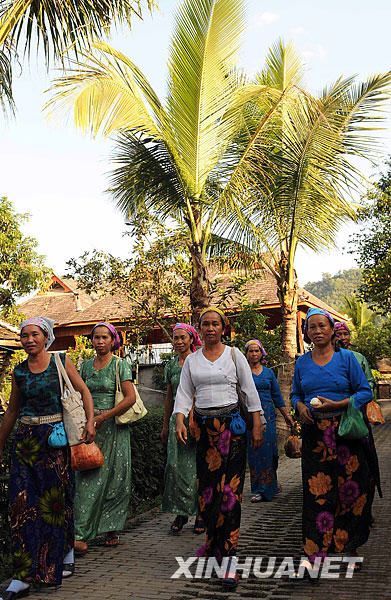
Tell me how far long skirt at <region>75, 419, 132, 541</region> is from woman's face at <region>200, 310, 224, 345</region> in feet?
4.62

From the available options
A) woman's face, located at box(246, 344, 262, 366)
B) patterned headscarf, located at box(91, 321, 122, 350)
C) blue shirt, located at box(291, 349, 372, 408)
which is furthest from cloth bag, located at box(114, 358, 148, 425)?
woman's face, located at box(246, 344, 262, 366)

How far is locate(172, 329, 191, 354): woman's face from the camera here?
7.01 m

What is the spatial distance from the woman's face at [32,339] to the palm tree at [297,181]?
7027mm

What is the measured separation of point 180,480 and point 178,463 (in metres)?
0.16

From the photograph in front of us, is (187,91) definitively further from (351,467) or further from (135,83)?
(351,467)

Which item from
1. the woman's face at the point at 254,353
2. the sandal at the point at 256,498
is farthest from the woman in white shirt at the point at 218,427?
the woman's face at the point at 254,353

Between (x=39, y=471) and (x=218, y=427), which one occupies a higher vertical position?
(x=218, y=427)

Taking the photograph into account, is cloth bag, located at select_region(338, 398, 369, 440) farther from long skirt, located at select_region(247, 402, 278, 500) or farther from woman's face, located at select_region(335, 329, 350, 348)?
long skirt, located at select_region(247, 402, 278, 500)

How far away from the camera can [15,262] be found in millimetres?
27000

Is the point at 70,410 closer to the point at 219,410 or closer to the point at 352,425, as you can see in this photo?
the point at 219,410

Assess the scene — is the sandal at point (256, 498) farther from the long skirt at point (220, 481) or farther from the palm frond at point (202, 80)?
the palm frond at point (202, 80)

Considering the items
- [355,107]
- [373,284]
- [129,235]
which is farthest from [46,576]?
[373,284]

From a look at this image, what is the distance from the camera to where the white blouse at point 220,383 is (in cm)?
532

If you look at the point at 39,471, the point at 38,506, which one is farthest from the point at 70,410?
the point at 38,506
